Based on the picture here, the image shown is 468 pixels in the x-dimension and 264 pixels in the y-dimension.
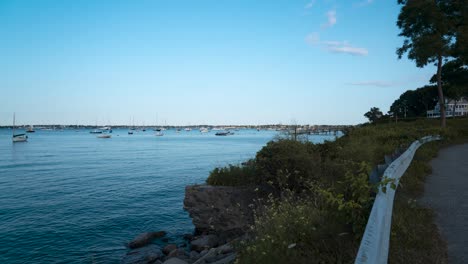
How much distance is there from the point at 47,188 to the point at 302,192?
2146cm

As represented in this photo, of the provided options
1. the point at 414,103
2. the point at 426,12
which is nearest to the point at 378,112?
the point at 414,103

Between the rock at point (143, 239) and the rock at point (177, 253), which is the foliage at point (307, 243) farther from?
the rock at point (143, 239)

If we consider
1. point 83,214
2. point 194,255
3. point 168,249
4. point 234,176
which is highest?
point 234,176

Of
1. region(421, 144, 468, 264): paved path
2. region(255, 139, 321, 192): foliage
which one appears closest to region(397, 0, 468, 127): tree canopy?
region(421, 144, 468, 264): paved path

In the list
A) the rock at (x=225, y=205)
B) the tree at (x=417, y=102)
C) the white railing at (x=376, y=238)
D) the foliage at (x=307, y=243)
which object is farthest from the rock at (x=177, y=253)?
the tree at (x=417, y=102)

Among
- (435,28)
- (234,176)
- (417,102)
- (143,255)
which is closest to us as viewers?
(143,255)

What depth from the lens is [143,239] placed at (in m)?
12.6

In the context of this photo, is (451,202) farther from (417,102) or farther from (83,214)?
(417,102)

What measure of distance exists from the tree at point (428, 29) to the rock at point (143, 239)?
85.0 feet

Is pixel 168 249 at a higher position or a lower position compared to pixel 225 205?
lower

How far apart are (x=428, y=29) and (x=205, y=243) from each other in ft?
92.4

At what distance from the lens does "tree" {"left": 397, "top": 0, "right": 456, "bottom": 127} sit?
85.6ft

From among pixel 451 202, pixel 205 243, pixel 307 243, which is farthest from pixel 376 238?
pixel 205 243

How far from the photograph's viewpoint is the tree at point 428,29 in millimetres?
26078
